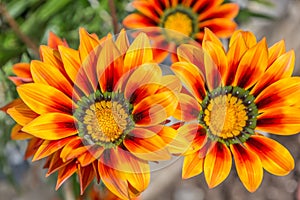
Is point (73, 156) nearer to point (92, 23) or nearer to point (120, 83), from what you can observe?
point (120, 83)

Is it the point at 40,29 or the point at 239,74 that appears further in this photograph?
the point at 40,29

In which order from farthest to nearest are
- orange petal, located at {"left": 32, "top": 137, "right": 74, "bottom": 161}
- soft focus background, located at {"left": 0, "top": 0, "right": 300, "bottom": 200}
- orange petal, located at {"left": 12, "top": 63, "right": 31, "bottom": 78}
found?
soft focus background, located at {"left": 0, "top": 0, "right": 300, "bottom": 200} → orange petal, located at {"left": 12, "top": 63, "right": 31, "bottom": 78} → orange petal, located at {"left": 32, "top": 137, "right": 74, "bottom": 161}

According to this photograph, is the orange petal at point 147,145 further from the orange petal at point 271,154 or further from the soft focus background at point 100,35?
the soft focus background at point 100,35

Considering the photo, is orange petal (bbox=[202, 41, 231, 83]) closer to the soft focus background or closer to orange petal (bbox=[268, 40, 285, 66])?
orange petal (bbox=[268, 40, 285, 66])

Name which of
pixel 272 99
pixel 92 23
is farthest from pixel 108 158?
pixel 92 23

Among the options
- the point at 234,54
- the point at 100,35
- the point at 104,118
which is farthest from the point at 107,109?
the point at 100,35

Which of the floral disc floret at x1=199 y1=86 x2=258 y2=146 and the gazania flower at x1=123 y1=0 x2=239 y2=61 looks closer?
the floral disc floret at x1=199 y1=86 x2=258 y2=146

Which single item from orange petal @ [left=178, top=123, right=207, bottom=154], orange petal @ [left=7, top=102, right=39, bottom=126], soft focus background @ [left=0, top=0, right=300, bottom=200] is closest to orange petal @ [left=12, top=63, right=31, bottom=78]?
orange petal @ [left=7, top=102, right=39, bottom=126]
